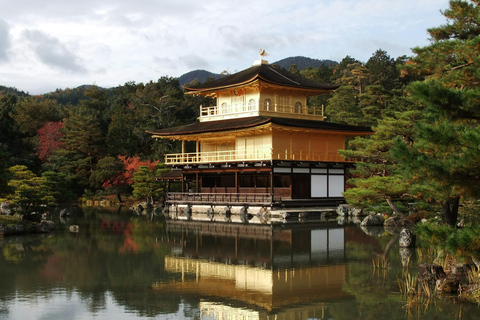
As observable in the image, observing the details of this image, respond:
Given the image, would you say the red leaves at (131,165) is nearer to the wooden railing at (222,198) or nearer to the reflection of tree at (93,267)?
the wooden railing at (222,198)

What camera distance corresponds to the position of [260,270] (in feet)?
44.9

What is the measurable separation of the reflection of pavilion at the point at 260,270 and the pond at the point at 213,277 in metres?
0.02

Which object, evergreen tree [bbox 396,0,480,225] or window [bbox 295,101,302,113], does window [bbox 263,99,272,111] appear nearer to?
window [bbox 295,101,302,113]

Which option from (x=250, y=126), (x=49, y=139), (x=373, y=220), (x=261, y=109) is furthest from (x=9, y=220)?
(x=49, y=139)

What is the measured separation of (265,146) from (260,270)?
2006 centimetres

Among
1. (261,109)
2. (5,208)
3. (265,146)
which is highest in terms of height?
(261,109)

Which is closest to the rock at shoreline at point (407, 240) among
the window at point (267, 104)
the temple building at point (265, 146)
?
the temple building at point (265, 146)

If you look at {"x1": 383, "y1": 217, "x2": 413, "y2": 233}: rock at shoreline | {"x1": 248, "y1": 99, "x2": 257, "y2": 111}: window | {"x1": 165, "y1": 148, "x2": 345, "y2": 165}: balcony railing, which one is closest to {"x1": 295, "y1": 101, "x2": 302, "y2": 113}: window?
{"x1": 248, "y1": 99, "x2": 257, "y2": 111}: window

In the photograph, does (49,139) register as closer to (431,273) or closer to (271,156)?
(271,156)

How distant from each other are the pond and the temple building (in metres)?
10.5

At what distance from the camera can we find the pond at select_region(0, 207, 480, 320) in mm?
9828

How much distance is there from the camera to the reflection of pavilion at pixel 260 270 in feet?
34.0

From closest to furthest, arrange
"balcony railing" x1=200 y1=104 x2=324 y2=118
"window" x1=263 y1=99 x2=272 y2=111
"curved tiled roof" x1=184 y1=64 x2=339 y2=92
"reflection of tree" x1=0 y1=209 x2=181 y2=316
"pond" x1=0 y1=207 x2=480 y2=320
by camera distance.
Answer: "pond" x1=0 y1=207 x2=480 y2=320
"reflection of tree" x1=0 y1=209 x2=181 y2=316
"curved tiled roof" x1=184 y1=64 x2=339 y2=92
"window" x1=263 y1=99 x2=272 y2=111
"balcony railing" x1=200 y1=104 x2=324 y2=118

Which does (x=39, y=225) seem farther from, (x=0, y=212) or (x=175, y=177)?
(x=175, y=177)
